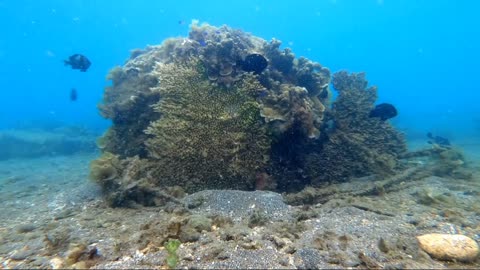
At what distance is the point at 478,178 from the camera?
26.8 feet

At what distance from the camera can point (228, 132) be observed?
6.35m

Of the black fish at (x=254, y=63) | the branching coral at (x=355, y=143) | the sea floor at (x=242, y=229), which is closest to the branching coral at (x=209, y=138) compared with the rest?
the black fish at (x=254, y=63)

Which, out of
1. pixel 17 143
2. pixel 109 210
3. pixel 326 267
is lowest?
pixel 326 267

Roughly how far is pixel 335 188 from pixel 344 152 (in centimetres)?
151

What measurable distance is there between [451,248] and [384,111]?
5305 millimetres

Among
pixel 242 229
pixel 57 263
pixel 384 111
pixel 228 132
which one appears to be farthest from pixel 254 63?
pixel 57 263

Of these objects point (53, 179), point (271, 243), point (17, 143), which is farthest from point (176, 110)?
point (17, 143)

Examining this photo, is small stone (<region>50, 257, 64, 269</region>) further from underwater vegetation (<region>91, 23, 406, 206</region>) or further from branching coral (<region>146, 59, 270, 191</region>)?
branching coral (<region>146, 59, 270, 191</region>)

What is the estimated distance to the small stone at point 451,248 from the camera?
3471mm

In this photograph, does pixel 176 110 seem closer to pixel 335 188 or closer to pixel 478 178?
pixel 335 188

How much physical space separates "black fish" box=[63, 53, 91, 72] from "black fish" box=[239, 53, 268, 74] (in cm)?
628

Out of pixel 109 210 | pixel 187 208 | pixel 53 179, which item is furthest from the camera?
pixel 53 179

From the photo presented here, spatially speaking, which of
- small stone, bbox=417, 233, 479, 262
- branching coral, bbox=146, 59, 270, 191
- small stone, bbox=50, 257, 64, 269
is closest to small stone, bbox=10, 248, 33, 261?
small stone, bbox=50, 257, 64, 269

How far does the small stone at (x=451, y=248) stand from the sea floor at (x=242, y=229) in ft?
0.26
